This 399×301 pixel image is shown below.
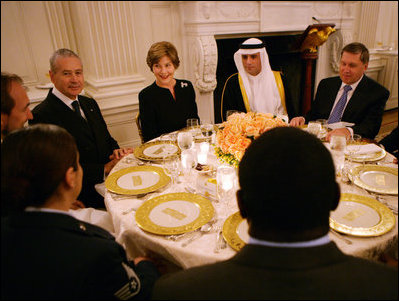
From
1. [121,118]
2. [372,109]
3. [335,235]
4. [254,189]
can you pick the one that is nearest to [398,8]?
[372,109]

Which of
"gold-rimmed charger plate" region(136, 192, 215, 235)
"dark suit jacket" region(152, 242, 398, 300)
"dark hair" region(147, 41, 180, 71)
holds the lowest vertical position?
"gold-rimmed charger plate" region(136, 192, 215, 235)

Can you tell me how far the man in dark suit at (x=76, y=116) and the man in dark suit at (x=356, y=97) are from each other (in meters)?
1.56

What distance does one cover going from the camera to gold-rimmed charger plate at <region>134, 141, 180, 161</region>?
199 cm

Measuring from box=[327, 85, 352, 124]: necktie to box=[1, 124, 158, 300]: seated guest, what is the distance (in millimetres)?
2473

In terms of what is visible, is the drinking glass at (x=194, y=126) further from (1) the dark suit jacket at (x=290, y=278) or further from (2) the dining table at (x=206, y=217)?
(1) the dark suit jacket at (x=290, y=278)

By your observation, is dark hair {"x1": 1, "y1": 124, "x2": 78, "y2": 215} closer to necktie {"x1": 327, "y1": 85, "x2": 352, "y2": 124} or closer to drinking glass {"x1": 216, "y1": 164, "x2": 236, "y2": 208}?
drinking glass {"x1": 216, "y1": 164, "x2": 236, "y2": 208}

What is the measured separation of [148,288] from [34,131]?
666 mm

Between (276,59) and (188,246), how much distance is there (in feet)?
14.4

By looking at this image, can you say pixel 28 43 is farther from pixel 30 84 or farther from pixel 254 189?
pixel 254 189

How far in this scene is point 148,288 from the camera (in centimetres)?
109

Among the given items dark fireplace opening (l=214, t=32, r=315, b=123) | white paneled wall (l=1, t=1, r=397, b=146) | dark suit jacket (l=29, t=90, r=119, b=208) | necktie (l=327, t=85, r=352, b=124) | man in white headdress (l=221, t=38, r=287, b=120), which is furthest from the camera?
dark fireplace opening (l=214, t=32, r=315, b=123)

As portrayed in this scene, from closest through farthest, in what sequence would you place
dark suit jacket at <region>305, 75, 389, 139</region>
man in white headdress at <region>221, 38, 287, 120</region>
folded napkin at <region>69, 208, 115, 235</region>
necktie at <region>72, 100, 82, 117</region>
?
1. folded napkin at <region>69, 208, 115, 235</region>
2. necktie at <region>72, 100, 82, 117</region>
3. dark suit jacket at <region>305, 75, 389, 139</region>
4. man in white headdress at <region>221, 38, 287, 120</region>

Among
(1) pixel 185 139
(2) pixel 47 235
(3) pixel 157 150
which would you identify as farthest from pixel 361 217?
(3) pixel 157 150

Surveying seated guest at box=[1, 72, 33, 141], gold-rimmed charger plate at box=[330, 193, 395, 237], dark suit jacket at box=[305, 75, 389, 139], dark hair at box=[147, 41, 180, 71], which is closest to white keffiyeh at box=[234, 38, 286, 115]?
dark suit jacket at box=[305, 75, 389, 139]
